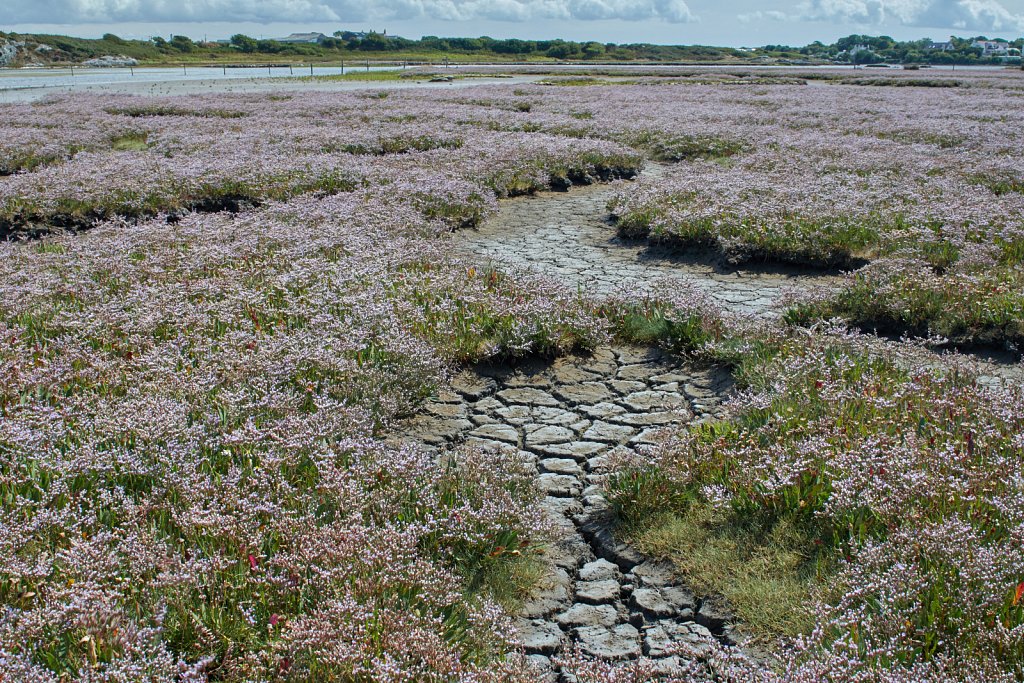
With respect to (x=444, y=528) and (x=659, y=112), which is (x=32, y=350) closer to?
(x=444, y=528)

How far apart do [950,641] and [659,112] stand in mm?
30618

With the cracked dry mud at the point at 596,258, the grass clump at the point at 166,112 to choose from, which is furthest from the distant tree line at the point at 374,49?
the cracked dry mud at the point at 596,258

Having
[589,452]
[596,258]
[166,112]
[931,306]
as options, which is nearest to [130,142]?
[166,112]

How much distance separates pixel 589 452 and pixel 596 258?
21.7 ft

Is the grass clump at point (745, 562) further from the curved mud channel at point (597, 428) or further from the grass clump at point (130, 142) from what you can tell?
the grass clump at point (130, 142)

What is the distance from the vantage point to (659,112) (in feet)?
104

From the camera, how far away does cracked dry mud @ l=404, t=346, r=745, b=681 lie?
4168 millimetres

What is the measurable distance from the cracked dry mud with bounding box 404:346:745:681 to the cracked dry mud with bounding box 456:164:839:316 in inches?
89.8

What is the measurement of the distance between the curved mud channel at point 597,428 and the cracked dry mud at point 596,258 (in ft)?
0.16

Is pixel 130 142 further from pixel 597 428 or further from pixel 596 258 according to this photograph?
pixel 597 428

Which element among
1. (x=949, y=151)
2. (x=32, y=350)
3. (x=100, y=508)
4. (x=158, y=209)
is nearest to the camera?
(x=100, y=508)

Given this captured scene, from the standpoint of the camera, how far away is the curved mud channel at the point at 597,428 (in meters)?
4.18

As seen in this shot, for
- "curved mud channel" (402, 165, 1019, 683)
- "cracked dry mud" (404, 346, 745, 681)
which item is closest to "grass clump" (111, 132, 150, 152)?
"curved mud channel" (402, 165, 1019, 683)

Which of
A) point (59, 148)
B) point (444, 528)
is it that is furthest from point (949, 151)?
point (59, 148)
